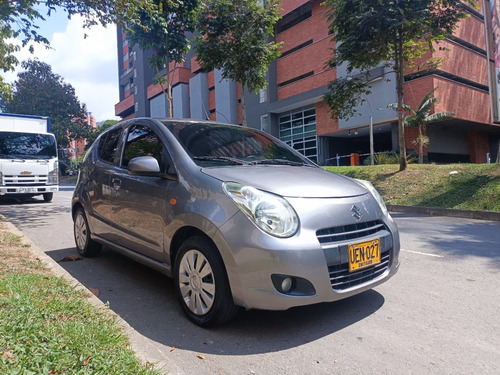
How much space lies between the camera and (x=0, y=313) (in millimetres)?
2375

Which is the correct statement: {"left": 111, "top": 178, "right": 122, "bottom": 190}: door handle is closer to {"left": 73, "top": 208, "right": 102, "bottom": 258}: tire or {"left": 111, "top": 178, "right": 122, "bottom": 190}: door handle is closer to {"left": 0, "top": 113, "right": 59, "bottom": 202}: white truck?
{"left": 73, "top": 208, "right": 102, "bottom": 258}: tire

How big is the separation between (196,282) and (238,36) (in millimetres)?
12593

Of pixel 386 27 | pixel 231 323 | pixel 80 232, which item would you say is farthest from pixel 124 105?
pixel 231 323

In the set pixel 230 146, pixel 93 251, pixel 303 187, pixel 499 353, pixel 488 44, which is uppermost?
pixel 488 44

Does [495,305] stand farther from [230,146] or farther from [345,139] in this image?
[345,139]

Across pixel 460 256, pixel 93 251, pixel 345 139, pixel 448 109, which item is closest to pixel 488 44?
pixel 460 256

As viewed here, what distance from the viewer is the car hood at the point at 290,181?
108 inches

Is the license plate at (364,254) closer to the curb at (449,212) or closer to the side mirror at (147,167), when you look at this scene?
the side mirror at (147,167)

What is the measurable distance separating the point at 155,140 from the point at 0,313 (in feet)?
6.19

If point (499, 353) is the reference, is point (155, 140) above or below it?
above

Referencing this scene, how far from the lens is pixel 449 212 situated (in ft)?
29.8

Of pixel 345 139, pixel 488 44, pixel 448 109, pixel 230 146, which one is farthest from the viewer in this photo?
pixel 345 139

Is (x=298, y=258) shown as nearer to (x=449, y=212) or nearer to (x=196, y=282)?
(x=196, y=282)

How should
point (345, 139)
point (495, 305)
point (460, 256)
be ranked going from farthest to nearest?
point (345, 139)
point (460, 256)
point (495, 305)
